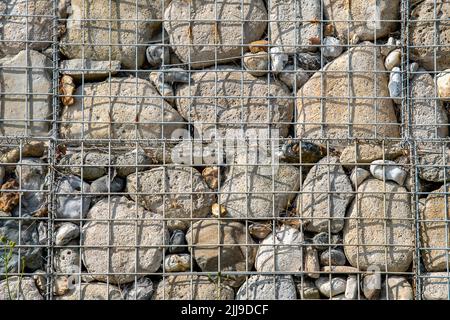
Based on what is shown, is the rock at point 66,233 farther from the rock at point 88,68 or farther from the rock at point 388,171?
the rock at point 388,171

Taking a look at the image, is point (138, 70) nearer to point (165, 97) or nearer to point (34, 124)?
point (165, 97)

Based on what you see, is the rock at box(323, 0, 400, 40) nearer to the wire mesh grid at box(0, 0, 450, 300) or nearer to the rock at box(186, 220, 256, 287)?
the wire mesh grid at box(0, 0, 450, 300)

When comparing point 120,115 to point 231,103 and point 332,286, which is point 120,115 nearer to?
point 231,103

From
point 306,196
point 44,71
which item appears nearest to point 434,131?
point 306,196

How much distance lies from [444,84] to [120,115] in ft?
5.57

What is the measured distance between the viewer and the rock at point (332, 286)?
4.28m

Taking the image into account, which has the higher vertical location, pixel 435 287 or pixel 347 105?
pixel 347 105

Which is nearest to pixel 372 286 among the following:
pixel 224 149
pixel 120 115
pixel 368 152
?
pixel 368 152

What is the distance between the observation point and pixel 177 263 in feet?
14.1

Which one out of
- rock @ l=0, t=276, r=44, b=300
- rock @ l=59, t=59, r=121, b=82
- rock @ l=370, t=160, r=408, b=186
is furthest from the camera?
rock @ l=59, t=59, r=121, b=82

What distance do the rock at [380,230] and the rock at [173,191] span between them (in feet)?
2.44

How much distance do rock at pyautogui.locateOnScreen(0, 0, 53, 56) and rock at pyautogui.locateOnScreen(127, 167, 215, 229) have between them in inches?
35.1

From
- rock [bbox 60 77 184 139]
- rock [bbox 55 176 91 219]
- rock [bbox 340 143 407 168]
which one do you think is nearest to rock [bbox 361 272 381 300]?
rock [bbox 340 143 407 168]

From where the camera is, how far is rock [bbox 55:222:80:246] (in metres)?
4.31
